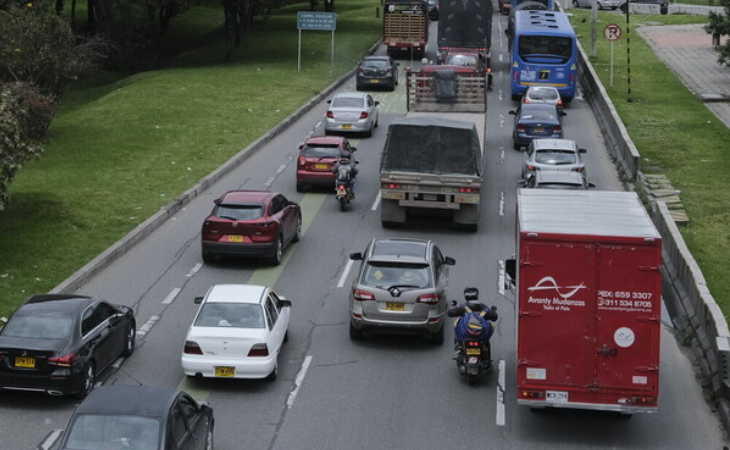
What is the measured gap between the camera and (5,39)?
3784 centimetres

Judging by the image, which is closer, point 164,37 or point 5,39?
point 5,39

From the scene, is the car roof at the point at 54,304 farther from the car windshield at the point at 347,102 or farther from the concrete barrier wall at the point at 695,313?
the car windshield at the point at 347,102

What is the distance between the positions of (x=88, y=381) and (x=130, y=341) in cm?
238

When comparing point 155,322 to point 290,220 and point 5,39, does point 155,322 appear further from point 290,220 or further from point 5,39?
point 5,39

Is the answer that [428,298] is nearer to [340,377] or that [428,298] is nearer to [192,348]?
[340,377]

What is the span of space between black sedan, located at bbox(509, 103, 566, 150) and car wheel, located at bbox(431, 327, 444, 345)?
18702 mm

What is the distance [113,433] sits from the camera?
13617 millimetres

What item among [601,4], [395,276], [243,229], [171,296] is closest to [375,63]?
[243,229]

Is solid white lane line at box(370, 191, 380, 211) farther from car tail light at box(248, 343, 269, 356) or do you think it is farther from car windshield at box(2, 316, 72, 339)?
car windshield at box(2, 316, 72, 339)

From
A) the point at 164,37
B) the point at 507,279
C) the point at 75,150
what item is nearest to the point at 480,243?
the point at 507,279

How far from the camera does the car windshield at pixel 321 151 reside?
109ft

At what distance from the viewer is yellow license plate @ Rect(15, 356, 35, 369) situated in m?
17.5

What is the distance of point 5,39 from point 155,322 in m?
19.1

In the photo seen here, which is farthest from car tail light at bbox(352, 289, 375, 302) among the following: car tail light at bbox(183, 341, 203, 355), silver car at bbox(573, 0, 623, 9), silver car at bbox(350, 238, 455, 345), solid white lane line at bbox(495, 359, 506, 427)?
silver car at bbox(573, 0, 623, 9)
